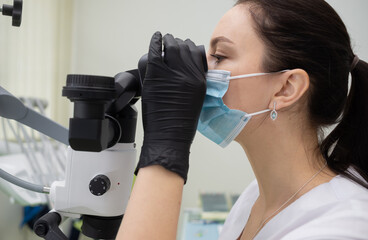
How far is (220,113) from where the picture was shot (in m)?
1.00

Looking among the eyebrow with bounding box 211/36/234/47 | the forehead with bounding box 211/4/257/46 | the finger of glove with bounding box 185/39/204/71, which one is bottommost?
the finger of glove with bounding box 185/39/204/71

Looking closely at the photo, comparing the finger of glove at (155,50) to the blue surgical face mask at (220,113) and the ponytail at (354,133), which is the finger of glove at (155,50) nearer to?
the blue surgical face mask at (220,113)

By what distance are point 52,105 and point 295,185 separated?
7.76 feet

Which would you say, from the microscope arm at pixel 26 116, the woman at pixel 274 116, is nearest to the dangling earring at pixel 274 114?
the woman at pixel 274 116

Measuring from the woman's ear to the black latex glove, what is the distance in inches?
9.3

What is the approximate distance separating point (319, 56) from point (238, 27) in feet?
0.75

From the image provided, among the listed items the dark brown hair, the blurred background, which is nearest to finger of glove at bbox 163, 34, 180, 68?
the dark brown hair

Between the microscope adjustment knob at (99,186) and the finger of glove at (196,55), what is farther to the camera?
the finger of glove at (196,55)

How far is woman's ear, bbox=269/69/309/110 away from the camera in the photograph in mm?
Result: 943

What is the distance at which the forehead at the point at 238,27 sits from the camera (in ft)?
3.20

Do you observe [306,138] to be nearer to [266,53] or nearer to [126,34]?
[266,53]

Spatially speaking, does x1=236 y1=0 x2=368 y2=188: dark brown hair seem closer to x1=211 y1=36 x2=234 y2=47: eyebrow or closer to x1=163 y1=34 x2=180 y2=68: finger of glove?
x1=211 y1=36 x2=234 y2=47: eyebrow

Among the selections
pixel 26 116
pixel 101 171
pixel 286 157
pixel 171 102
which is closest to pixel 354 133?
pixel 286 157

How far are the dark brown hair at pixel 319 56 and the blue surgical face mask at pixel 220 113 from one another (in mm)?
100
